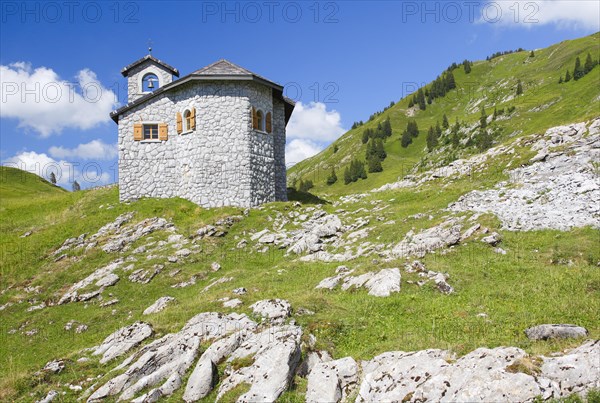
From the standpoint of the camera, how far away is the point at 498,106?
127625 mm

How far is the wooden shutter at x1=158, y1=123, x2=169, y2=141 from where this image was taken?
116ft

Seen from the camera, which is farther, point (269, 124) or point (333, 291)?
point (269, 124)

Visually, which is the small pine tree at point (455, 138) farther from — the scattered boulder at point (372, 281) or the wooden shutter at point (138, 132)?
the scattered boulder at point (372, 281)

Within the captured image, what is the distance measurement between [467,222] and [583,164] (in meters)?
9.59

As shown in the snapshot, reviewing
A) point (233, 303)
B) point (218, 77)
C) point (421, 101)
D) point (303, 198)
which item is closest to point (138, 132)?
point (218, 77)

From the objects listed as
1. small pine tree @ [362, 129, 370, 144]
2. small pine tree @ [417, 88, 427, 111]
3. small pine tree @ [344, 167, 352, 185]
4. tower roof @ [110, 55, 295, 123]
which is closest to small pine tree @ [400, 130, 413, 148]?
small pine tree @ [362, 129, 370, 144]

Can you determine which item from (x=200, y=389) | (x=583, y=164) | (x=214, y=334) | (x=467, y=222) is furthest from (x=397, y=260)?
(x=583, y=164)

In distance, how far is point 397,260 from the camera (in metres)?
17.1

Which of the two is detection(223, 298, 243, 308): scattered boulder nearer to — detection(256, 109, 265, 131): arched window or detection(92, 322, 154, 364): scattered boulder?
detection(92, 322, 154, 364): scattered boulder

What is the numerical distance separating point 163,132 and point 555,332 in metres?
32.9

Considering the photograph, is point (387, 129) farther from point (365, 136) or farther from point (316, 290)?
point (316, 290)

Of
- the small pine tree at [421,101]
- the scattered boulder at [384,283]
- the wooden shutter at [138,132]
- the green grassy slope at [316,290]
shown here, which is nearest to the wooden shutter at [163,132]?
the wooden shutter at [138,132]

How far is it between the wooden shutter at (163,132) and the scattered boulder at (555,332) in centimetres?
3221

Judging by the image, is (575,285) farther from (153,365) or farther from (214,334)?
(153,365)
